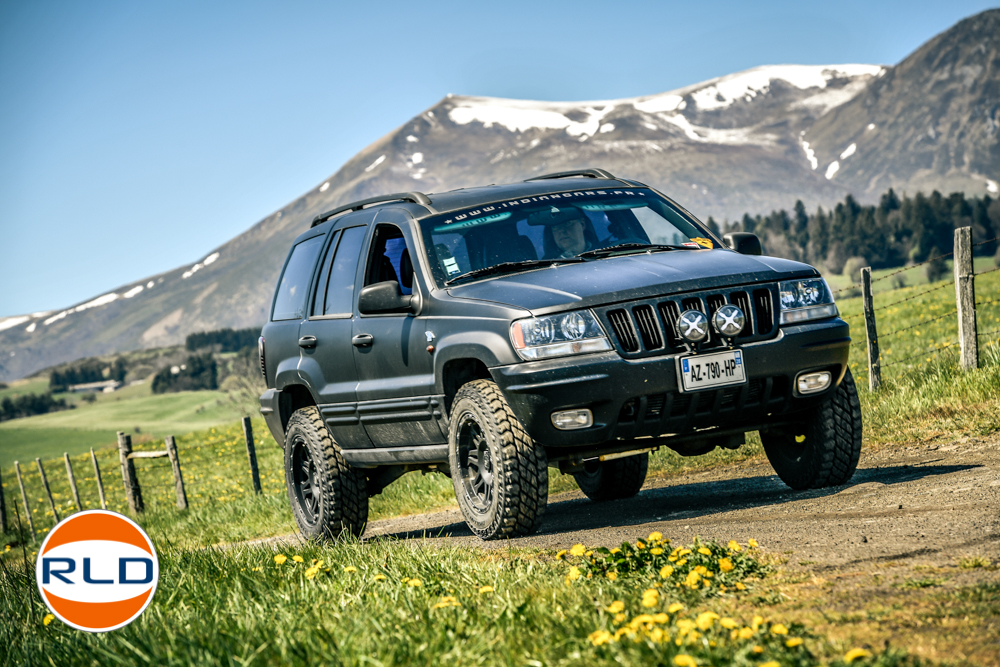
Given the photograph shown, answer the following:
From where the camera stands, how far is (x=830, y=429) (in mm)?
6082

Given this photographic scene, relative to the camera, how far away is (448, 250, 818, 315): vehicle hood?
5.45 metres

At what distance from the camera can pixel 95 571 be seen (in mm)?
3201

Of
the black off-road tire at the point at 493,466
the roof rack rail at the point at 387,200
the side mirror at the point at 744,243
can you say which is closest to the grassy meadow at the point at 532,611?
the black off-road tire at the point at 493,466

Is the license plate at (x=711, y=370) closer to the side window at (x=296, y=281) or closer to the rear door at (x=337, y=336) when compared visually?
the rear door at (x=337, y=336)

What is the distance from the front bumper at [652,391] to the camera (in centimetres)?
534

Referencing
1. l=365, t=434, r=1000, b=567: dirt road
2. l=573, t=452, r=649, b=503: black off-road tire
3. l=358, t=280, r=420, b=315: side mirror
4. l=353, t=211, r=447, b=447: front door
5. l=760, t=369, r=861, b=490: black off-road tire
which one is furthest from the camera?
l=573, t=452, r=649, b=503: black off-road tire

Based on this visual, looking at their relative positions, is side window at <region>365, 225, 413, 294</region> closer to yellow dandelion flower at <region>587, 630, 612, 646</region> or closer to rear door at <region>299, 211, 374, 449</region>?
rear door at <region>299, 211, 374, 449</region>

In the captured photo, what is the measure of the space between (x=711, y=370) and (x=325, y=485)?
3.27m

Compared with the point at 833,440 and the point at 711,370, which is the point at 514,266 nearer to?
the point at 711,370

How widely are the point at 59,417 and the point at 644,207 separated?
135 m

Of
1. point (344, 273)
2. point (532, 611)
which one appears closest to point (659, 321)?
point (532, 611)

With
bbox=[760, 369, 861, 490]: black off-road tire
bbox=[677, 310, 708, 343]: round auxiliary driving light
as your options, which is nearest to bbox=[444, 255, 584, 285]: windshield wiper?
bbox=[677, 310, 708, 343]: round auxiliary driving light

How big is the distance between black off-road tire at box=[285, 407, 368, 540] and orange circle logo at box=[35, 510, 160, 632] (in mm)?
3893

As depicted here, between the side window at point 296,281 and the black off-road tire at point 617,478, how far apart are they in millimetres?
2650
